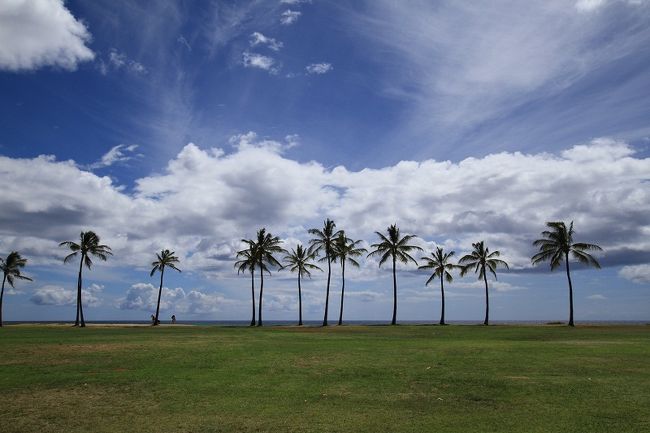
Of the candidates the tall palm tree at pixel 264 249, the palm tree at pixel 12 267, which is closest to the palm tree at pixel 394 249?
the tall palm tree at pixel 264 249

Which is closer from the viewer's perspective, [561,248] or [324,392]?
[324,392]

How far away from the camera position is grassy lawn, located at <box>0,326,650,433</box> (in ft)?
36.3

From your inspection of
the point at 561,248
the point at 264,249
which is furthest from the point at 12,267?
the point at 561,248

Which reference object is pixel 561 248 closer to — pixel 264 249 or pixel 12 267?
pixel 264 249

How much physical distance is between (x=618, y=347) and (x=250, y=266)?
53.9 meters

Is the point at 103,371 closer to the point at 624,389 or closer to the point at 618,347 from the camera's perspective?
the point at 624,389

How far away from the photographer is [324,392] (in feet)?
48.0

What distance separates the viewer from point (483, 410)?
12266 mm

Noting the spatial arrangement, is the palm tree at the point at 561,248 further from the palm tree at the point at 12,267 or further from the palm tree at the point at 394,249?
the palm tree at the point at 12,267

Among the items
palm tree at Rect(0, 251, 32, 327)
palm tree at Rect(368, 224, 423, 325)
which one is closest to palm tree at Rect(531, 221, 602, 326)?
palm tree at Rect(368, 224, 423, 325)

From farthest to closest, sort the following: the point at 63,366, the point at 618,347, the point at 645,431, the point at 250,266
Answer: the point at 250,266 < the point at 618,347 < the point at 63,366 < the point at 645,431

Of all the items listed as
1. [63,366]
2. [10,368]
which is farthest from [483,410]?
[10,368]

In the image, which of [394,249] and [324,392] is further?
[394,249]

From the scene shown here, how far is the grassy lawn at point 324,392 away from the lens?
11.1 m
